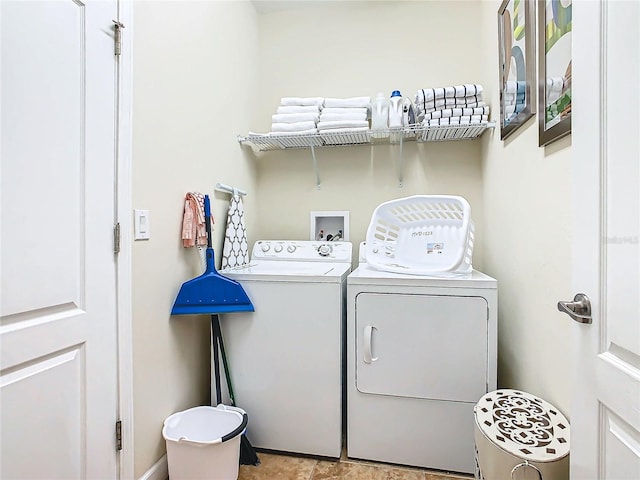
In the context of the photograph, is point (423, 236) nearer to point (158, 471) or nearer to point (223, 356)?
point (223, 356)

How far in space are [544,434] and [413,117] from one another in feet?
5.97

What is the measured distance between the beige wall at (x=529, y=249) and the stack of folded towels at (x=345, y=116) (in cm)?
78

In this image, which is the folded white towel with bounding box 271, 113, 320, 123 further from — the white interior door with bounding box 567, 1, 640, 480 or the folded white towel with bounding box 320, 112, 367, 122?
the white interior door with bounding box 567, 1, 640, 480

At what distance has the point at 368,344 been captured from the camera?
5.45 feet

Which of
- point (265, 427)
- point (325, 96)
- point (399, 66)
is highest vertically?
point (399, 66)

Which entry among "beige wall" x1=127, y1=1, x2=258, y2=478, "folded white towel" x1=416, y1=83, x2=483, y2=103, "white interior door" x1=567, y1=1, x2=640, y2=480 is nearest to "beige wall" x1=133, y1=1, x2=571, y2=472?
"beige wall" x1=127, y1=1, x2=258, y2=478

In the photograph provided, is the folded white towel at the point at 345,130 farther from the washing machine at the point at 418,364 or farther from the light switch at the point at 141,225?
the light switch at the point at 141,225

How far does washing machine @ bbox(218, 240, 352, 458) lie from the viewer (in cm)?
172

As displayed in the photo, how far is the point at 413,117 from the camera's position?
2219 millimetres

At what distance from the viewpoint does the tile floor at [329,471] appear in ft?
5.33

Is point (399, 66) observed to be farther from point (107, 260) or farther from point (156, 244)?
point (107, 260)

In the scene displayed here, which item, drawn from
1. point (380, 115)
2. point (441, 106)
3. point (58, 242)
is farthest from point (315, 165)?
point (58, 242)

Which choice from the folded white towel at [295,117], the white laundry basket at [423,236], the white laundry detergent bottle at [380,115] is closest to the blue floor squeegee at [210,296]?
the white laundry basket at [423,236]

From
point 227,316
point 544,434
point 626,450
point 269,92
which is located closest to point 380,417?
point 544,434
